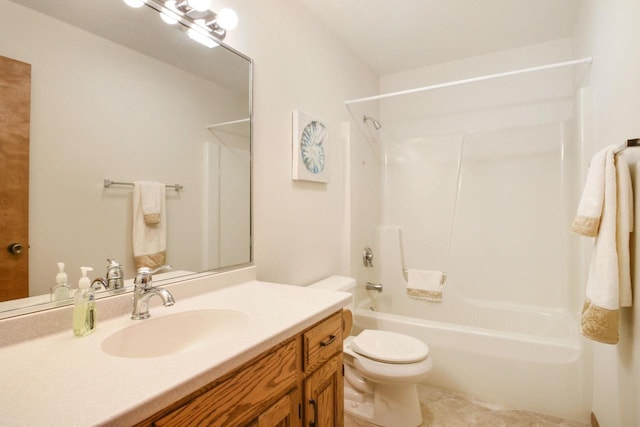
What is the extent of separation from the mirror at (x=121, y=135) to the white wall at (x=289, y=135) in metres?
0.12

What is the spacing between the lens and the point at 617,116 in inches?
53.6

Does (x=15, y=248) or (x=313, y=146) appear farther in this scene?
(x=313, y=146)

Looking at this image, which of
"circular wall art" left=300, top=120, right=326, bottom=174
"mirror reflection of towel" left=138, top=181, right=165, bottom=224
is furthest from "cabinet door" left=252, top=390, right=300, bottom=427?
"circular wall art" left=300, top=120, right=326, bottom=174

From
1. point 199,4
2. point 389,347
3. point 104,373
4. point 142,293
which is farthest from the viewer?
point 389,347

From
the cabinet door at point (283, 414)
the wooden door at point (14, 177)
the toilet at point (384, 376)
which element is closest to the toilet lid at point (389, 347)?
the toilet at point (384, 376)

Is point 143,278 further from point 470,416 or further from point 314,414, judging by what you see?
point 470,416

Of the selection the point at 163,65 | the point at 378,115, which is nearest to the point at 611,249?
the point at 163,65

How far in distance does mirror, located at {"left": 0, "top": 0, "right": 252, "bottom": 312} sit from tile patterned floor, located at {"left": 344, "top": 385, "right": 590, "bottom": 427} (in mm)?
1376

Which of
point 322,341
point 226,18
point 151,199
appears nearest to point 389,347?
point 322,341

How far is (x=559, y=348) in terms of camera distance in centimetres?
181

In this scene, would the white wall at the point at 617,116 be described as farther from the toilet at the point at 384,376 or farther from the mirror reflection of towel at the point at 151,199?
the mirror reflection of towel at the point at 151,199

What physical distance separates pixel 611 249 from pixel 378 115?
2310mm

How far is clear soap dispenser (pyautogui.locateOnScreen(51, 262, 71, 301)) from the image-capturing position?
94cm

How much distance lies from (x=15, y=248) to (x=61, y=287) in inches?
6.2
